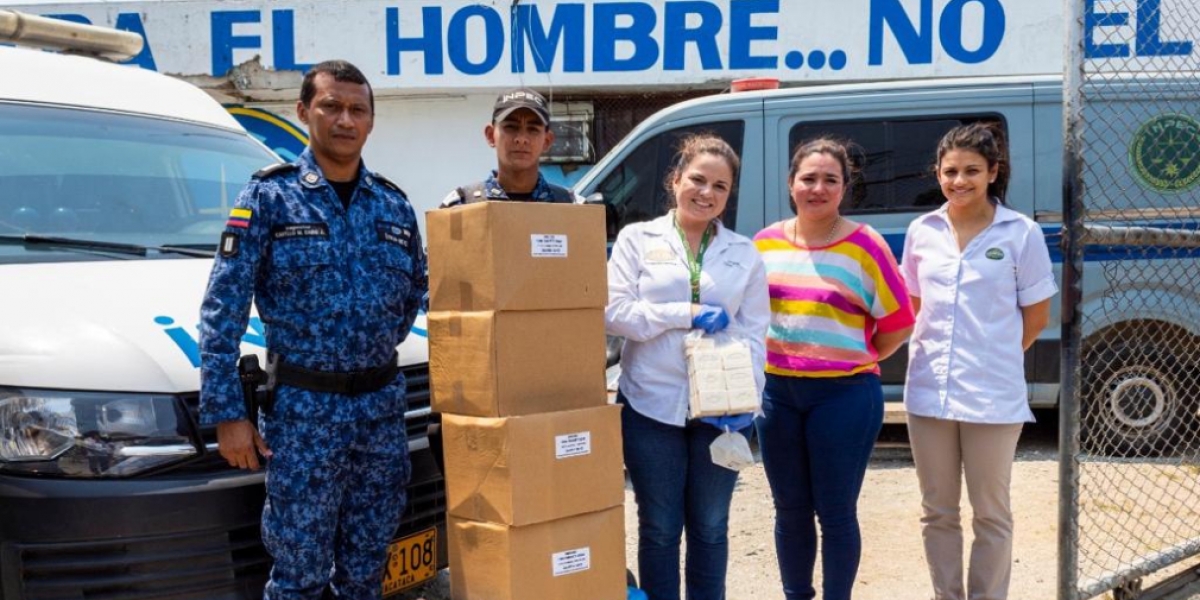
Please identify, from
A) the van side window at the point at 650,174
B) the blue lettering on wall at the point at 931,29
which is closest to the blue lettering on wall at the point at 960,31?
the blue lettering on wall at the point at 931,29

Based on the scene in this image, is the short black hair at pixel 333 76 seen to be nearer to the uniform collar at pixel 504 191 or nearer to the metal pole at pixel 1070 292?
the uniform collar at pixel 504 191

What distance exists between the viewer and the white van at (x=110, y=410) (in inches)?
93.5

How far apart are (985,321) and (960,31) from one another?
23.7ft

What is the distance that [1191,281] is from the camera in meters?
5.54

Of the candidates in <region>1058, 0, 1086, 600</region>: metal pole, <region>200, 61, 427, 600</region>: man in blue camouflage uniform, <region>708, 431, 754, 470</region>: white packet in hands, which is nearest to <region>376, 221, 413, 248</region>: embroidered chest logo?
<region>200, 61, 427, 600</region>: man in blue camouflage uniform

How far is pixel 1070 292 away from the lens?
10.2 feet

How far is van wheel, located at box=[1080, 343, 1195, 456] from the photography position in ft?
18.7

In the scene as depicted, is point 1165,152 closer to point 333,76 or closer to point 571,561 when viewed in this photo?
point 571,561

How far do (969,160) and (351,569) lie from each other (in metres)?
2.31

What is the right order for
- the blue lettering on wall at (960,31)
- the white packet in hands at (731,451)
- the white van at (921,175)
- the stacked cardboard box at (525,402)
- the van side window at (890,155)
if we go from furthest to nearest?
the blue lettering on wall at (960,31) < the van side window at (890,155) < the white van at (921,175) < the white packet in hands at (731,451) < the stacked cardboard box at (525,402)

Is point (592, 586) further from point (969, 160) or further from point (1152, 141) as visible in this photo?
point (1152, 141)

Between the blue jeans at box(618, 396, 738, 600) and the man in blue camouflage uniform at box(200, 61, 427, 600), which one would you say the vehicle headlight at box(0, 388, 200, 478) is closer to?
the man in blue camouflage uniform at box(200, 61, 427, 600)

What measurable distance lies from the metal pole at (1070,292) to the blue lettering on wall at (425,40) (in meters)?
7.67

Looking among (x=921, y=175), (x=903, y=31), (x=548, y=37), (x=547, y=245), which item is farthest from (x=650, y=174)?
(x=903, y=31)
